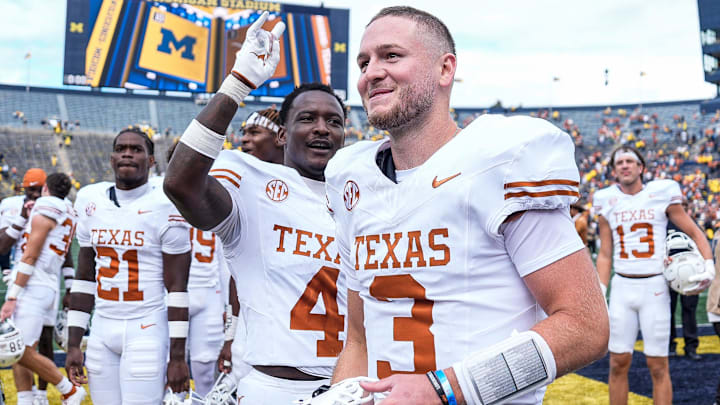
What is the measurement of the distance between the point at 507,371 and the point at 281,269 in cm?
139

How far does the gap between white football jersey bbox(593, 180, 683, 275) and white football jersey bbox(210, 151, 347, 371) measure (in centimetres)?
348

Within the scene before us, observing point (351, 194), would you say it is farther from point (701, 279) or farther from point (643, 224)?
point (701, 279)

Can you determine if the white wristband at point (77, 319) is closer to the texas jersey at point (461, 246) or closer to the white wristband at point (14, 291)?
the white wristband at point (14, 291)

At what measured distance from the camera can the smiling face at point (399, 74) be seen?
5.66ft

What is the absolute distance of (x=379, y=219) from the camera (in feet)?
5.63

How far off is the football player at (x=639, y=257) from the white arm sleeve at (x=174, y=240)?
3333 mm

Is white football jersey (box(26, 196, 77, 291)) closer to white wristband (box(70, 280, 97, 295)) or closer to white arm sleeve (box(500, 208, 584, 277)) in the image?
white wristband (box(70, 280, 97, 295))

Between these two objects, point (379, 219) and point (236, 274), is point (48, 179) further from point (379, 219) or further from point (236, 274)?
point (379, 219)

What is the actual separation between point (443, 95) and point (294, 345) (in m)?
1.25

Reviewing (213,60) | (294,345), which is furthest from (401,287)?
(213,60)

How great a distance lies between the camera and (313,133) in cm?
285

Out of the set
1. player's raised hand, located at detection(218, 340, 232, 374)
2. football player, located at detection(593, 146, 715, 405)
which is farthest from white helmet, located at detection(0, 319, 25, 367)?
football player, located at detection(593, 146, 715, 405)

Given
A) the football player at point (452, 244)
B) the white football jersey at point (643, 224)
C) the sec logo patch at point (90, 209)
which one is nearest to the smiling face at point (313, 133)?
the football player at point (452, 244)

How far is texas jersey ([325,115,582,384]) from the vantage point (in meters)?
1.50
